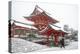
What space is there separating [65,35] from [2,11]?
771 millimetres

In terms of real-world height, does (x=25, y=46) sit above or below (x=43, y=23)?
below

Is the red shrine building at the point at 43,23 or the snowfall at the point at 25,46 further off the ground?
the red shrine building at the point at 43,23

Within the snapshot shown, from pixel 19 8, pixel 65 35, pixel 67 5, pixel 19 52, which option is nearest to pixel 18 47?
pixel 19 52

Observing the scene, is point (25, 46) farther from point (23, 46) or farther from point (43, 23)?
point (43, 23)

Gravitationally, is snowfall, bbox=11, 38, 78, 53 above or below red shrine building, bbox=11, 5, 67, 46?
below

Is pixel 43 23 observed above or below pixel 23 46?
above

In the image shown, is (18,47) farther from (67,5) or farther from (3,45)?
(67,5)

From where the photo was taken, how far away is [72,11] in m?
2.23

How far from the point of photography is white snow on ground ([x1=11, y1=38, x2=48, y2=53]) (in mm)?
1945

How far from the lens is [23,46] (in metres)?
1.99

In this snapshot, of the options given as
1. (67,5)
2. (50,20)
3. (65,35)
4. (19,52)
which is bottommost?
(19,52)

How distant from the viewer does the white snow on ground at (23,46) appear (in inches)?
76.6

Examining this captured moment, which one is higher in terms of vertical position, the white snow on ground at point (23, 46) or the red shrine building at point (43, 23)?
the red shrine building at point (43, 23)

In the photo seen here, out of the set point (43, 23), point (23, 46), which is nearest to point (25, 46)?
point (23, 46)
